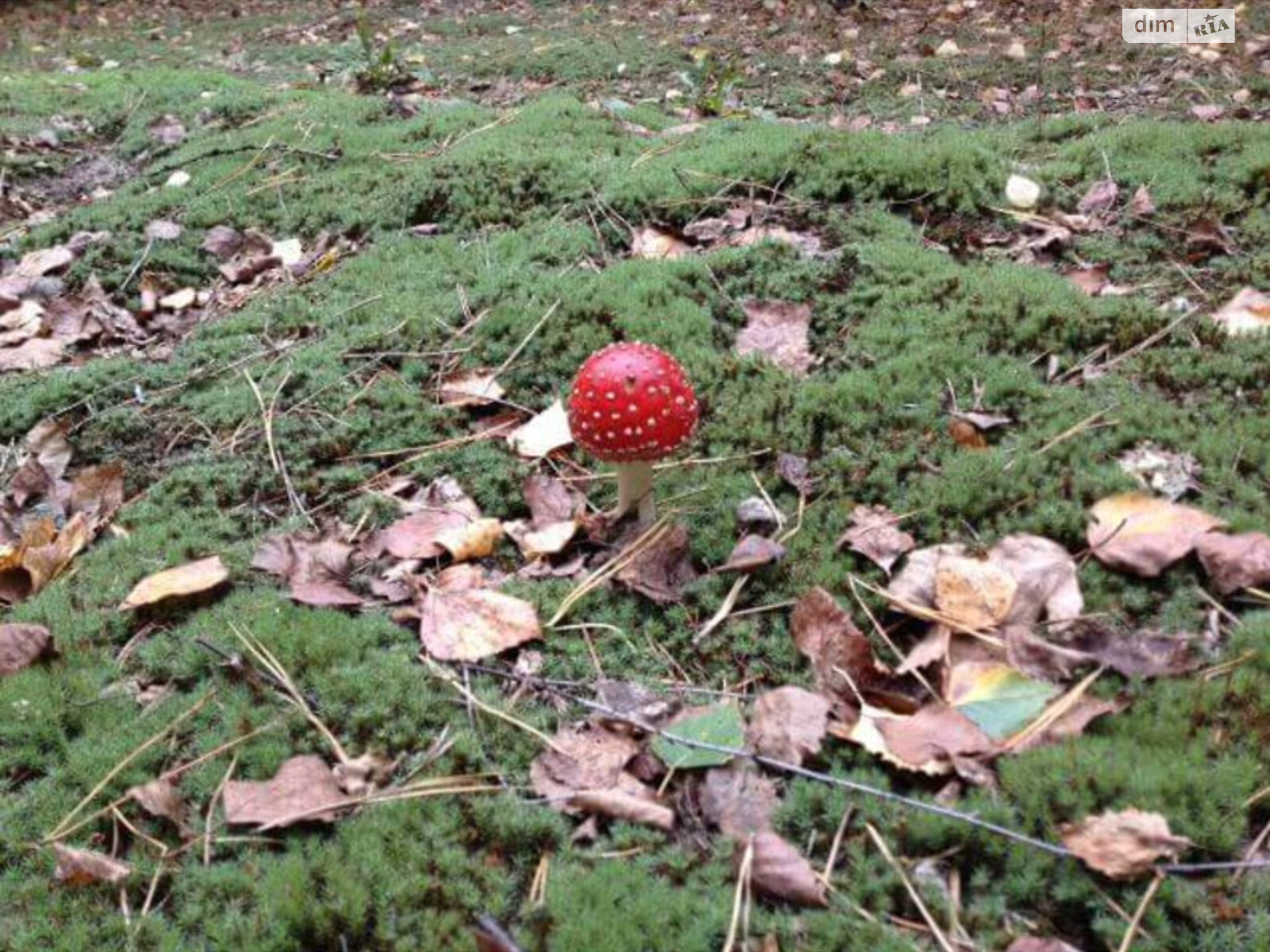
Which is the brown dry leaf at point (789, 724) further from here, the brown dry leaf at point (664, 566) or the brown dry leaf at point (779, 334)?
the brown dry leaf at point (779, 334)

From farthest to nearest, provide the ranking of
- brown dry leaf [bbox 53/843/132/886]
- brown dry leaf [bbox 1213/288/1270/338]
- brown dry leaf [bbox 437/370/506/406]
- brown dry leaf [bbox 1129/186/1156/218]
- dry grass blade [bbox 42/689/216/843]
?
brown dry leaf [bbox 1129/186/1156/218] < brown dry leaf [bbox 437/370/506/406] < brown dry leaf [bbox 1213/288/1270/338] < dry grass blade [bbox 42/689/216/843] < brown dry leaf [bbox 53/843/132/886]

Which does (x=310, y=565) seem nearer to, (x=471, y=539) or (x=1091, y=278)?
(x=471, y=539)

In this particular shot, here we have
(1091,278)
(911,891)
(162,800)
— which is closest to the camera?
(911,891)

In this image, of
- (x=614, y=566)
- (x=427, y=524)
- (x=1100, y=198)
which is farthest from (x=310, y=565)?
(x=1100, y=198)

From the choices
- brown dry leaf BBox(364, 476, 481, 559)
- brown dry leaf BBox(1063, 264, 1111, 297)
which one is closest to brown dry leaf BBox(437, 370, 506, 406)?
brown dry leaf BBox(364, 476, 481, 559)

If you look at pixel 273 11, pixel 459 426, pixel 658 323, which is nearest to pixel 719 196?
pixel 658 323

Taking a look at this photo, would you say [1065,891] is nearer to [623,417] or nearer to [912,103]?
[623,417]

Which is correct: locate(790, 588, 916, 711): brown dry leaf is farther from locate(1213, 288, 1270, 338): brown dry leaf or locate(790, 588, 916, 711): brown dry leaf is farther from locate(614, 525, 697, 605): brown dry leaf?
locate(1213, 288, 1270, 338): brown dry leaf

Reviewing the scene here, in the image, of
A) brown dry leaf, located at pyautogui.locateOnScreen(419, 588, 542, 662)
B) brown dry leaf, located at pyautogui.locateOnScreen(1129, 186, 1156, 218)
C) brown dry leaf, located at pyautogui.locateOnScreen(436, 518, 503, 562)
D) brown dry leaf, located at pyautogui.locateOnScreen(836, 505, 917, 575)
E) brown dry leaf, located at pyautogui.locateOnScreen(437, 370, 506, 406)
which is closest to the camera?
brown dry leaf, located at pyautogui.locateOnScreen(419, 588, 542, 662)
